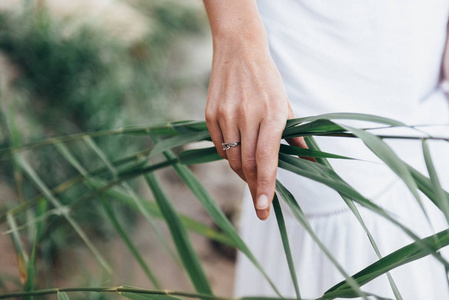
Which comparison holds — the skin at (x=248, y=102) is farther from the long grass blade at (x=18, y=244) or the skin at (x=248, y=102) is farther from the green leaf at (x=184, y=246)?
the long grass blade at (x=18, y=244)

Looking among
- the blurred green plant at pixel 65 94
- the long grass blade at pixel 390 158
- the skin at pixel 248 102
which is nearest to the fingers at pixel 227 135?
the skin at pixel 248 102

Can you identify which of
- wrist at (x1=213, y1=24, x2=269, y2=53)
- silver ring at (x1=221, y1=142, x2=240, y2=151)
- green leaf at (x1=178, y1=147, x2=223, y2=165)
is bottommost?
silver ring at (x1=221, y1=142, x2=240, y2=151)

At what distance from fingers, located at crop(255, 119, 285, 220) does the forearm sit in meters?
0.11

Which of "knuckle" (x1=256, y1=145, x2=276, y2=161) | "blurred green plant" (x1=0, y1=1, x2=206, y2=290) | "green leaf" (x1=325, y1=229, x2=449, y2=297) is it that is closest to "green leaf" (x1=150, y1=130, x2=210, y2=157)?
"knuckle" (x1=256, y1=145, x2=276, y2=161)

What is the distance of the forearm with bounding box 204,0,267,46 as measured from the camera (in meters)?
0.49

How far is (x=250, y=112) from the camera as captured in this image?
44 cm

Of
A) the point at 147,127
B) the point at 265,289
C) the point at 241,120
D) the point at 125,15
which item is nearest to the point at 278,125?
the point at 241,120

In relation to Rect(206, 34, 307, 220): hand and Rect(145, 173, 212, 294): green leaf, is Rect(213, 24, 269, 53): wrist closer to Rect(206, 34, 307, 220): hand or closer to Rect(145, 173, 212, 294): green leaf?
Rect(206, 34, 307, 220): hand

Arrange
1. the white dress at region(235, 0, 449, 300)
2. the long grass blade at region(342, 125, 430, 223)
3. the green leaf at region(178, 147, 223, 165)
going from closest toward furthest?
the long grass blade at region(342, 125, 430, 223), the green leaf at region(178, 147, 223, 165), the white dress at region(235, 0, 449, 300)

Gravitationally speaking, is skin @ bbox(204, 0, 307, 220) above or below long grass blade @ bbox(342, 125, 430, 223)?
above

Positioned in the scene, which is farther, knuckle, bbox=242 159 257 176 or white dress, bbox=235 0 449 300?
white dress, bbox=235 0 449 300

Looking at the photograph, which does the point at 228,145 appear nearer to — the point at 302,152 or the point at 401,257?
the point at 302,152

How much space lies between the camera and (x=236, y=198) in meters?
2.28

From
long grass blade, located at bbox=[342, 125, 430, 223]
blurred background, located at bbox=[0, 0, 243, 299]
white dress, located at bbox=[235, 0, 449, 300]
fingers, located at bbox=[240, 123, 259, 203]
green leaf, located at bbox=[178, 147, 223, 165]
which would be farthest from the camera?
blurred background, located at bbox=[0, 0, 243, 299]
